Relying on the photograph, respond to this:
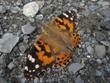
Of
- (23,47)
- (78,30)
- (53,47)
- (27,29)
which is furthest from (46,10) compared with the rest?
(53,47)

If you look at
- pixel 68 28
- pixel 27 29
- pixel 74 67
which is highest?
pixel 68 28

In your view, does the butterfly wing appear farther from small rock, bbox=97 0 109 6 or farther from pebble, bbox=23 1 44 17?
small rock, bbox=97 0 109 6

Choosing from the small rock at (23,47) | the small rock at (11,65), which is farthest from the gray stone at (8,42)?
the small rock at (11,65)

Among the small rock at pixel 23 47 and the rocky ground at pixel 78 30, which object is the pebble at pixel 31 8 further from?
the small rock at pixel 23 47

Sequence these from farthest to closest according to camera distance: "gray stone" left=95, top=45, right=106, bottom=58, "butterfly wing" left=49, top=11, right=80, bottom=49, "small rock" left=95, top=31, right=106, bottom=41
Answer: "small rock" left=95, top=31, right=106, bottom=41 < "gray stone" left=95, top=45, right=106, bottom=58 < "butterfly wing" left=49, top=11, right=80, bottom=49

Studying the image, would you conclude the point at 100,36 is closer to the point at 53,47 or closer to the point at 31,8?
the point at 53,47

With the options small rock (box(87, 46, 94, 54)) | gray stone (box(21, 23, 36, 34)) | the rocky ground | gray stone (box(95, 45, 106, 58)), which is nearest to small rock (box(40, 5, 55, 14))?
the rocky ground
